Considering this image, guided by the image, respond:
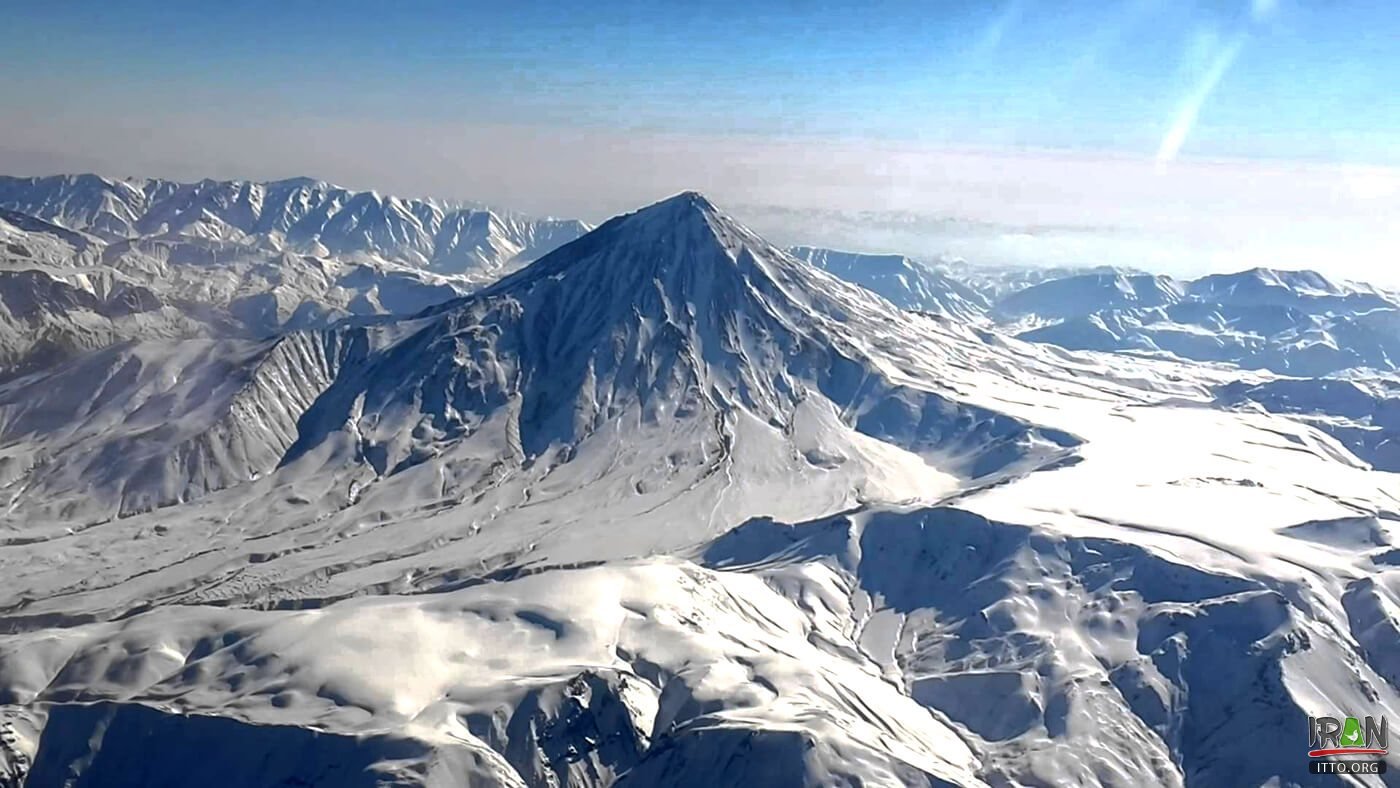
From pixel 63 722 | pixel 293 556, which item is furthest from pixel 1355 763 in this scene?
pixel 293 556

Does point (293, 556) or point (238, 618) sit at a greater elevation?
point (238, 618)

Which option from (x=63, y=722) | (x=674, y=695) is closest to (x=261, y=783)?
(x=63, y=722)

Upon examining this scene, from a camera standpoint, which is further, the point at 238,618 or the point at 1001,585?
the point at 1001,585

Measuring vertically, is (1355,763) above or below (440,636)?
below

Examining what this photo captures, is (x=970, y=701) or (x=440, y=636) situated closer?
(x=440, y=636)

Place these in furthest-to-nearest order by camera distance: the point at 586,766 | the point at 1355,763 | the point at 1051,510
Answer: the point at 1051,510, the point at 1355,763, the point at 586,766

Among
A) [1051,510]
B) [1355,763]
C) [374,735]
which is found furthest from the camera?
[1051,510]

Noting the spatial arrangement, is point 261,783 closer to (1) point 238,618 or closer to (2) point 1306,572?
(1) point 238,618

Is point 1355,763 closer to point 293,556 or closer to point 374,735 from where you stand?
point 374,735

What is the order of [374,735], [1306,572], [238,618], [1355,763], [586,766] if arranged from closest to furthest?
[374,735] < [586,766] < [1355,763] < [238,618] < [1306,572]
